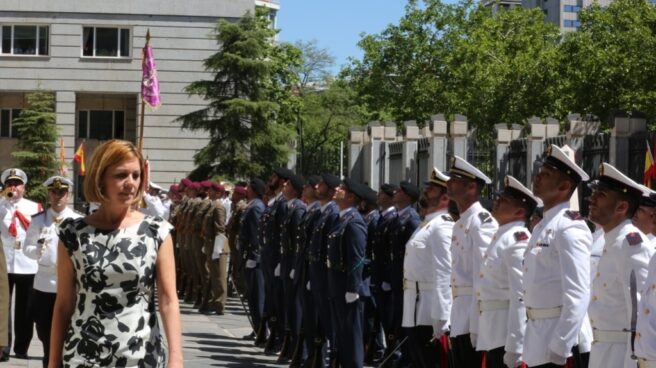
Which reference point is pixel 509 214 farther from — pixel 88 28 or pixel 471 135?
pixel 88 28

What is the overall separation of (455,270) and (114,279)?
5.04 metres

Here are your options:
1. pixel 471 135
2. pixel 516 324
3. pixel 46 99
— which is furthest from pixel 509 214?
pixel 46 99

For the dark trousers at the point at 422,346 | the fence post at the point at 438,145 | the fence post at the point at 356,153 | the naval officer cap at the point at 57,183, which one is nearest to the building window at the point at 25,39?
the fence post at the point at 356,153

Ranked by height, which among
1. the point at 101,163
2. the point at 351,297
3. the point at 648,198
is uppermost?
the point at 101,163

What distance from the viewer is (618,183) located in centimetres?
812

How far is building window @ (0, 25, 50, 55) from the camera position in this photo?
6145 centimetres

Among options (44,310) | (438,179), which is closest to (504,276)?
(438,179)

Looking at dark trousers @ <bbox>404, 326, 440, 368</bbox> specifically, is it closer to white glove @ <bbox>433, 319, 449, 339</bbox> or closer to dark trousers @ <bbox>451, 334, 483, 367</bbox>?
white glove @ <bbox>433, 319, 449, 339</bbox>

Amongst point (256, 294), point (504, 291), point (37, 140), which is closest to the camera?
point (504, 291)

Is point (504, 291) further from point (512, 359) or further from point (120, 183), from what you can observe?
point (120, 183)

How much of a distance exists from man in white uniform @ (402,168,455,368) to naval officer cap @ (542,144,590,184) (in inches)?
126

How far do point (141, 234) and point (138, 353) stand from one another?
1.75ft

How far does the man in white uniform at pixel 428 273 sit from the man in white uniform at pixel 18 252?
15.7ft

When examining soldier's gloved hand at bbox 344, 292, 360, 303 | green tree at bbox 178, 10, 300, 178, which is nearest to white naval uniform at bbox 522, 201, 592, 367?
soldier's gloved hand at bbox 344, 292, 360, 303
